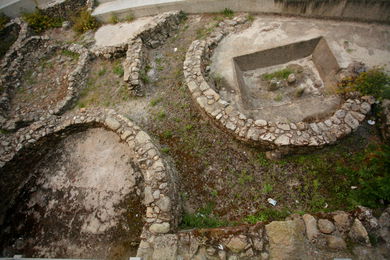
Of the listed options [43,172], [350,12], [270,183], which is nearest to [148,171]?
[270,183]

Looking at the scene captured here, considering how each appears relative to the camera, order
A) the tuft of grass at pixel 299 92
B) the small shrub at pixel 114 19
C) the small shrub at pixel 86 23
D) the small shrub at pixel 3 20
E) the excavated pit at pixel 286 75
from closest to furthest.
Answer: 1. the excavated pit at pixel 286 75
2. the tuft of grass at pixel 299 92
3. the small shrub at pixel 114 19
4. the small shrub at pixel 86 23
5. the small shrub at pixel 3 20

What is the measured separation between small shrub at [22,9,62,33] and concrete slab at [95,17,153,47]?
2.59 meters

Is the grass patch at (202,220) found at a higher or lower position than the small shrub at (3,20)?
lower

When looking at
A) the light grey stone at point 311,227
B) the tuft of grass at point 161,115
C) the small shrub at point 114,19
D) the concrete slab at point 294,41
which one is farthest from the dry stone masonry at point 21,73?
the light grey stone at point 311,227

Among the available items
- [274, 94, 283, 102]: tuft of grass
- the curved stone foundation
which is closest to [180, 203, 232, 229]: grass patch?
the curved stone foundation

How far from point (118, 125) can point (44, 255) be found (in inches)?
127

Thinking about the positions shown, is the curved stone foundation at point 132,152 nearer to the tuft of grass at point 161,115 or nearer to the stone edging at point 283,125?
the tuft of grass at point 161,115

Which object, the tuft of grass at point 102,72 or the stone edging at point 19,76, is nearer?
the stone edging at point 19,76

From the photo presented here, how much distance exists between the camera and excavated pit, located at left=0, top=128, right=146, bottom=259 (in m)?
4.86

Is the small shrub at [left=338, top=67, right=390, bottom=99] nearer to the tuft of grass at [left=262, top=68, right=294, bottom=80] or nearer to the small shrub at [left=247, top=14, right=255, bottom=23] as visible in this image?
the tuft of grass at [left=262, top=68, right=294, bottom=80]

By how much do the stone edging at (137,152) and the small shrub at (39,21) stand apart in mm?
6182

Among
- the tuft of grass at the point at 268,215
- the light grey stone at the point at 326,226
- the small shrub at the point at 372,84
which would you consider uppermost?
the small shrub at the point at 372,84

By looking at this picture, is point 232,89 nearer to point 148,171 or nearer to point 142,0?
point 148,171

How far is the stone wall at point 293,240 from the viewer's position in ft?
10.7
